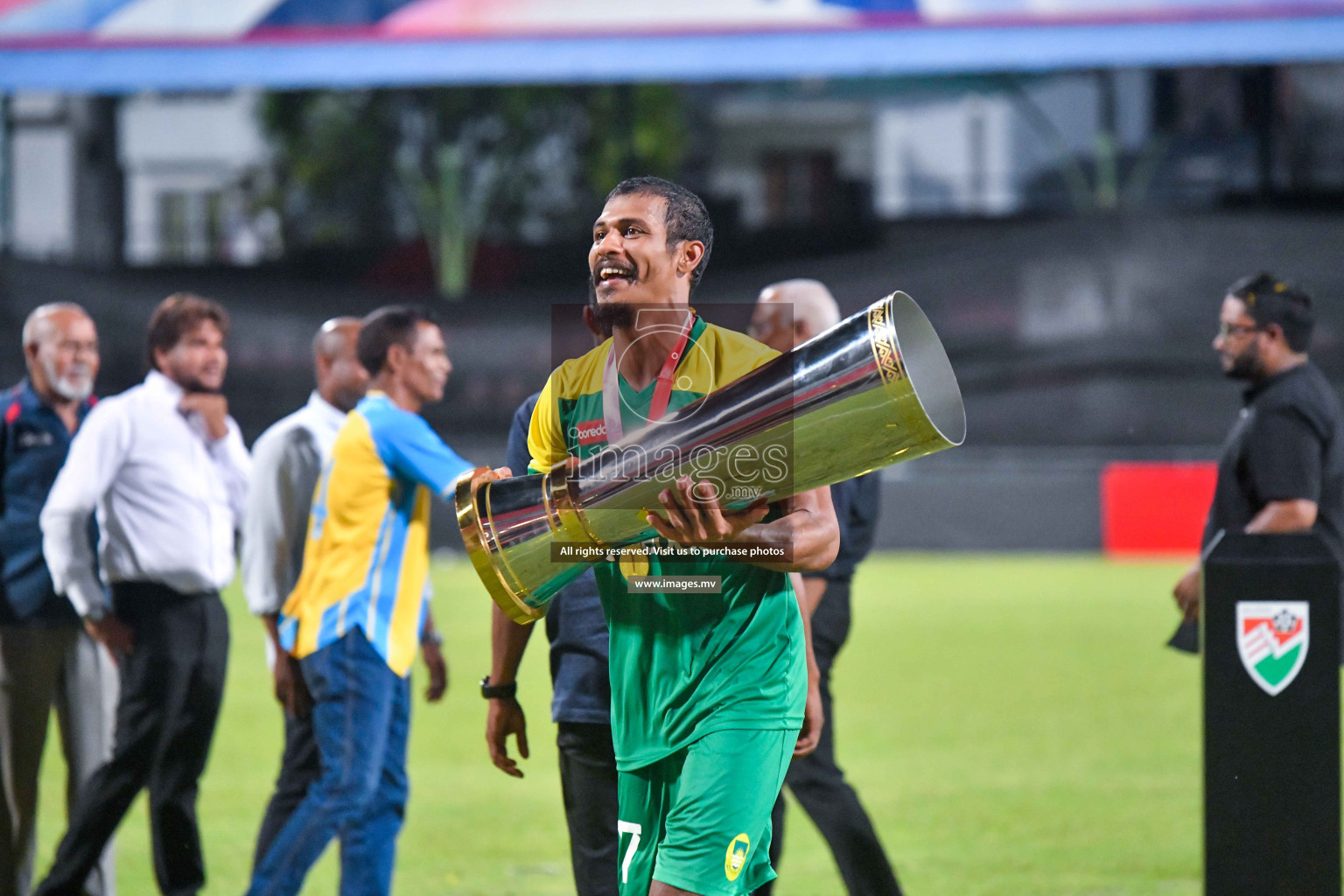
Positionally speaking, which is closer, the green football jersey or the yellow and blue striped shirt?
the green football jersey

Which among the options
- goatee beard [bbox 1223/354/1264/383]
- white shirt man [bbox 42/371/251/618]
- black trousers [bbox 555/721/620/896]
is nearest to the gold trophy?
black trousers [bbox 555/721/620/896]

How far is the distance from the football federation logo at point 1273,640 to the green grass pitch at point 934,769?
1500mm

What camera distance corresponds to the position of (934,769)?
24.4ft

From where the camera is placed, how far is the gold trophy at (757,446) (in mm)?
2863

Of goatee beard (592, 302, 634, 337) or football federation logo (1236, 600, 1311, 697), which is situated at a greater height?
goatee beard (592, 302, 634, 337)

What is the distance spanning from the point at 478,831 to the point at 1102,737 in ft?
A: 11.5

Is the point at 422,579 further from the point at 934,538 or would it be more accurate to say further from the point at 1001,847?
the point at 934,538

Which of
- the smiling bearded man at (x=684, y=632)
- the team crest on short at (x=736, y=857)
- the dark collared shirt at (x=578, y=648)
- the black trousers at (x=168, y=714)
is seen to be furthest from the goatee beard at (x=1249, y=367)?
the black trousers at (x=168, y=714)

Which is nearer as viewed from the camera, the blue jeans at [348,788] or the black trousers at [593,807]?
the black trousers at [593,807]

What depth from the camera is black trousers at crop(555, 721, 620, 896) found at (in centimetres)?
399

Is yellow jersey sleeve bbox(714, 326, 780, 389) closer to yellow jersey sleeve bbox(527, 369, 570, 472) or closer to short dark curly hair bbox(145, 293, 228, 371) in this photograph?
yellow jersey sleeve bbox(527, 369, 570, 472)

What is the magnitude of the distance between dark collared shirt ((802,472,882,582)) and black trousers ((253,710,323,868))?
167 cm

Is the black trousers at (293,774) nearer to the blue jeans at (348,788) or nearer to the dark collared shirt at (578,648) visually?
the blue jeans at (348,788)

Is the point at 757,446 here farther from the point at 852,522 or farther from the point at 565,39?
the point at 565,39
